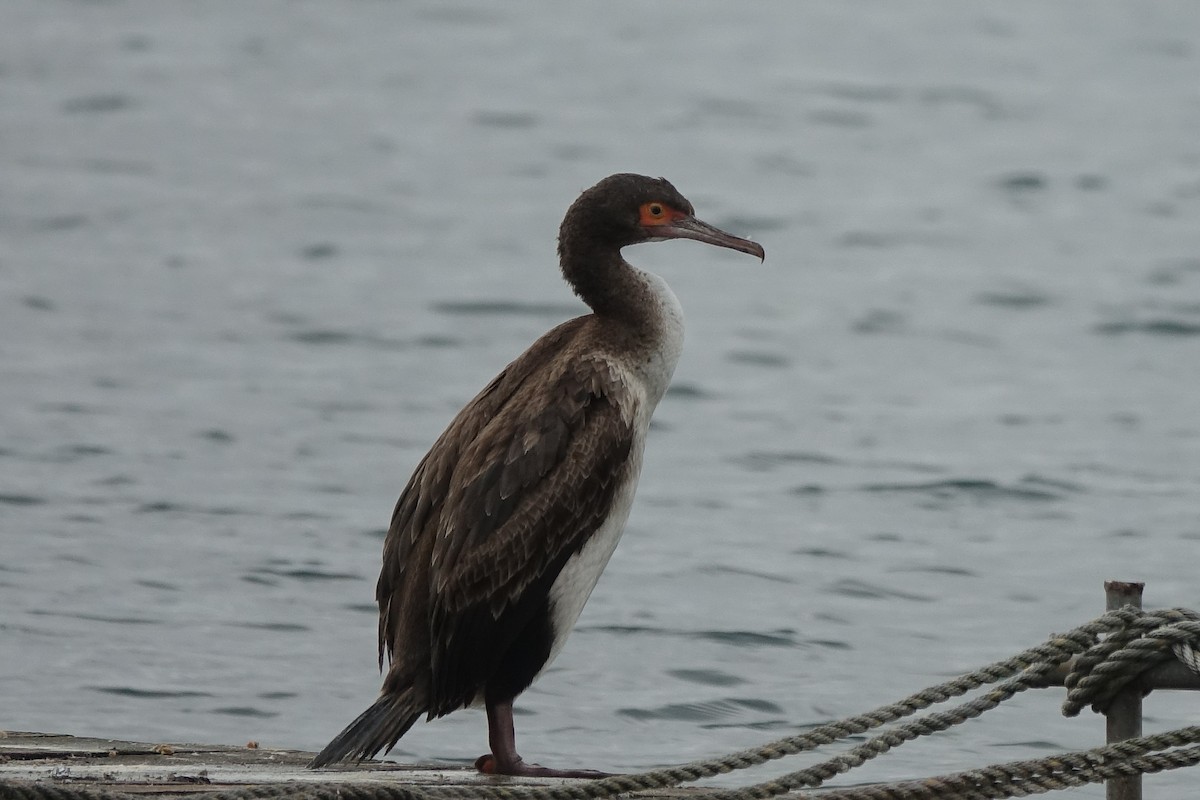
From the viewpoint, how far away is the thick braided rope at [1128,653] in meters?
5.16

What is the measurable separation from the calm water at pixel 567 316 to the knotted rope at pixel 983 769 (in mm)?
2871

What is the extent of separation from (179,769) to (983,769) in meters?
2.16

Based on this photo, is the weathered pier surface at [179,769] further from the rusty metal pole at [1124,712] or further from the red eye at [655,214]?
the red eye at [655,214]

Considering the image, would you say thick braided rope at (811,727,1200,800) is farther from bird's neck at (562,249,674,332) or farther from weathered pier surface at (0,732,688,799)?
bird's neck at (562,249,674,332)

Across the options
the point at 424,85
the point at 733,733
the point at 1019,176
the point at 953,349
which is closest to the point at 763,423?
the point at 953,349

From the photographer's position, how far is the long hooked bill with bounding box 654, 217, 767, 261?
21.3 feet

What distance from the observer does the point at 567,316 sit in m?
18.2

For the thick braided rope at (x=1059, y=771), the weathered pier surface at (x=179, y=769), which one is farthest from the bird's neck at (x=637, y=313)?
the thick braided rope at (x=1059, y=771)

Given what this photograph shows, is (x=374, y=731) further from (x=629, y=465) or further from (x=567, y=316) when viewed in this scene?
(x=567, y=316)

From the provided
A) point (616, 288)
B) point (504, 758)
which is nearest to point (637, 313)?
point (616, 288)

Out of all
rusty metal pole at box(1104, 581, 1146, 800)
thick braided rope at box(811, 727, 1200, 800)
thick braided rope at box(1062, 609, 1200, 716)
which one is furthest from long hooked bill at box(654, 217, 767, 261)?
thick braided rope at box(811, 727, 1200, 800)

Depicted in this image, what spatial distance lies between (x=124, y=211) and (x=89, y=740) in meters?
16.4

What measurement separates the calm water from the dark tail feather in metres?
2.42

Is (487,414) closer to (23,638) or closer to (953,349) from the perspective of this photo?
(23,638)
